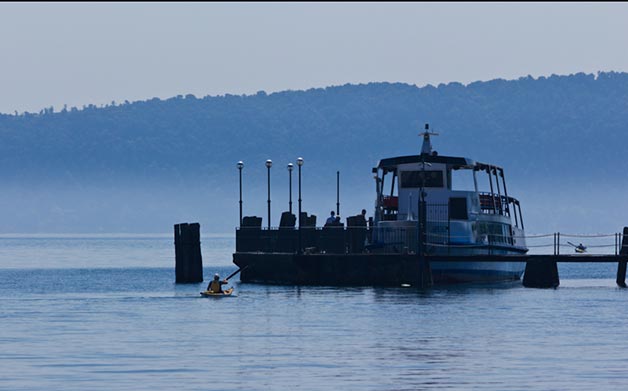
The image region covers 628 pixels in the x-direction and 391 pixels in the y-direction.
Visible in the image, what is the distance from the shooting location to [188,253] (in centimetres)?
7738

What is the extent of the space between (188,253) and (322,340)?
34047mm

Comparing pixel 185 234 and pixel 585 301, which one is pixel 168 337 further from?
pixel 185 234

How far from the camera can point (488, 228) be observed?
69.6 m

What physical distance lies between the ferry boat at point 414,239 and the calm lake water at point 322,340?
33.8 inches

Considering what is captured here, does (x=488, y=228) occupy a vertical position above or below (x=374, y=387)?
above

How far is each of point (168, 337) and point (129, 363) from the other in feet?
26.3

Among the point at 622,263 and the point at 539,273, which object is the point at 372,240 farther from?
the point at 622,263

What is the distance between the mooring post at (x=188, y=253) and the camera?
75.9 m

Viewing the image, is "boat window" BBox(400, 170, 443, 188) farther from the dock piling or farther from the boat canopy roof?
the dock piling

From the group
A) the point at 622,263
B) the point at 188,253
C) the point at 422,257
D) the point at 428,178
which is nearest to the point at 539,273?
the point at 622,263

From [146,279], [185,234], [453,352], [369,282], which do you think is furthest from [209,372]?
[146,279]

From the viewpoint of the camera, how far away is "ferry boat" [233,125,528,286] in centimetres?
6675

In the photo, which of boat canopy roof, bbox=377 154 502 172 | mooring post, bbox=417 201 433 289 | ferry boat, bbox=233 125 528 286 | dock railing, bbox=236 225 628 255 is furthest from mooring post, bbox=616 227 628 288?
mooring post, bbox=417 201 433 289

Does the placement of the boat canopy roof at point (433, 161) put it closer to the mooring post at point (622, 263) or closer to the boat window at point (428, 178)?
the boat window at point (428, 178)
